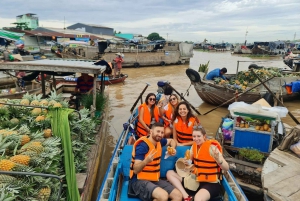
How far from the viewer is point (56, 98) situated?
17.4ft

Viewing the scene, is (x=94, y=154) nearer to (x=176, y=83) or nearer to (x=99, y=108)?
(x=99, y=108)

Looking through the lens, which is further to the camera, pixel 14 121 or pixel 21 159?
pixel 14 121

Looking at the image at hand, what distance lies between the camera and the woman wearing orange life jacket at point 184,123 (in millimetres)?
4160

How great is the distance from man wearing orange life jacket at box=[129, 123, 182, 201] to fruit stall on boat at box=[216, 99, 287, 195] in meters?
1.96

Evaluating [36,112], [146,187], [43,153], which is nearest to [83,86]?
[36,112]

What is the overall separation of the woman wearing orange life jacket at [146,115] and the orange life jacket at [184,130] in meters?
0.83

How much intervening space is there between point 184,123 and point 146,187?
1570 mm

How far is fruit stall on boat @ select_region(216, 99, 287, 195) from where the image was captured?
173 inches

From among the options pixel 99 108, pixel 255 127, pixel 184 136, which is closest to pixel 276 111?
pixel 255 127

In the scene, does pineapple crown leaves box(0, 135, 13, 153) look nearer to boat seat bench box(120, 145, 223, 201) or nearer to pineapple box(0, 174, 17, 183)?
pineapple box(0, 174, 17, 183)

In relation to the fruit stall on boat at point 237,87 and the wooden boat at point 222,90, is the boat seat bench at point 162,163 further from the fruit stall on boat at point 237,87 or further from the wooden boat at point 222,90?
the wooden boat at point 222,90

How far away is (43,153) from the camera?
3.07 m

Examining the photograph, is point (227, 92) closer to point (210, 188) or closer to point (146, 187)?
point (210, 188)

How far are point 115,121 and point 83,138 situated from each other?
4810mm
